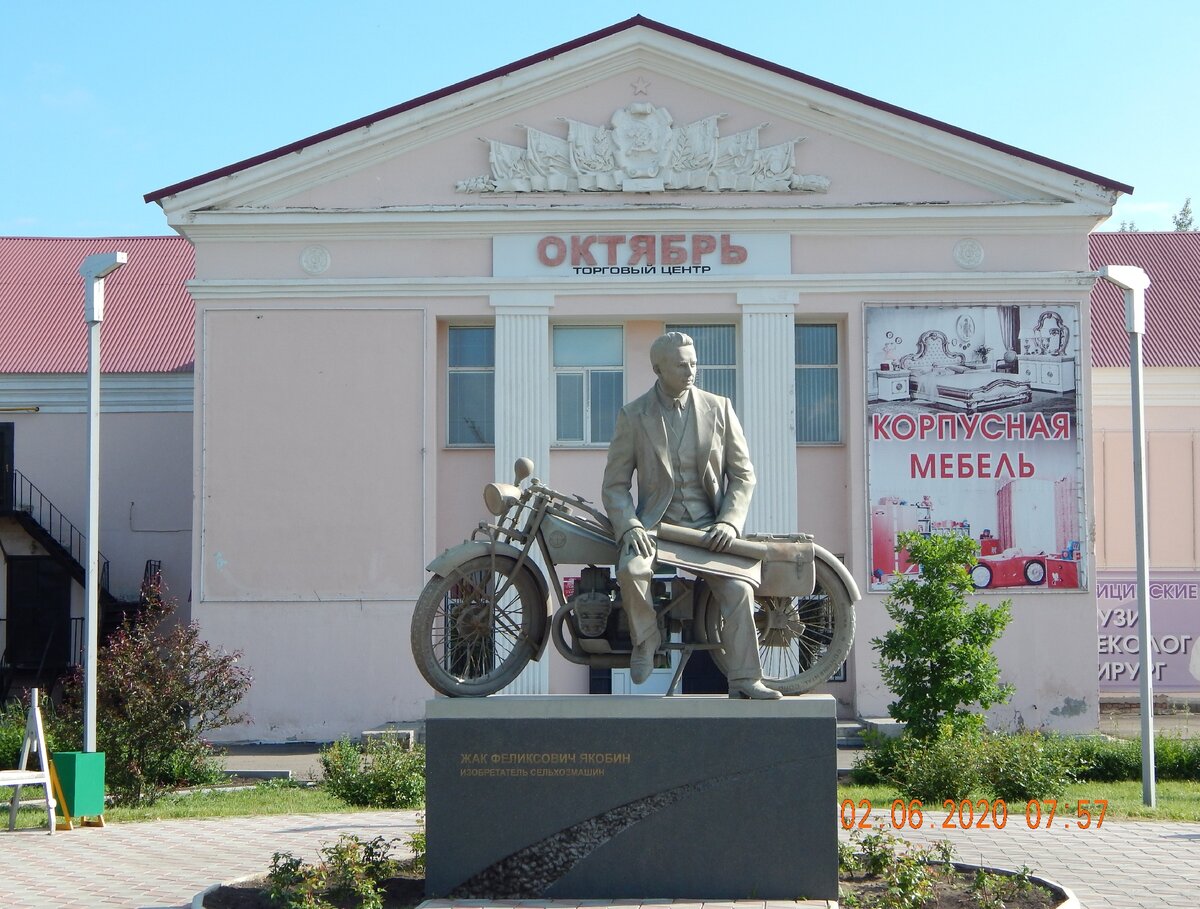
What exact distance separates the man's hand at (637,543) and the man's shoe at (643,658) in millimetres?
561

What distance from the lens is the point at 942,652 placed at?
1648cm

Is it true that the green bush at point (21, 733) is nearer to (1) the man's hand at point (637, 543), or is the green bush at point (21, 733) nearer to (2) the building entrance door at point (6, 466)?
(2) the building entrance door at point (6, 466)

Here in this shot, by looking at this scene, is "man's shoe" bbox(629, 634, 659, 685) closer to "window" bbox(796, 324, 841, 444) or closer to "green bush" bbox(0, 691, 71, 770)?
"green bush" bbox(0, 691, 71, 770)

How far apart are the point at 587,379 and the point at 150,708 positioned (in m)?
9.60

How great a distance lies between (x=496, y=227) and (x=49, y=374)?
33.3 feet

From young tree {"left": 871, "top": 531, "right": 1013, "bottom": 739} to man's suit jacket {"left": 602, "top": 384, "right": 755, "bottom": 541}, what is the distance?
6931 millimetres

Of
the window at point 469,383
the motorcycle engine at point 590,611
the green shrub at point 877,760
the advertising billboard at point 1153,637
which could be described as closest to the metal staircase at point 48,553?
the window at point 469,383

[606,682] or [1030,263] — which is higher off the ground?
[1030,263]

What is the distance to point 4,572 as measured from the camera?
91.2ft

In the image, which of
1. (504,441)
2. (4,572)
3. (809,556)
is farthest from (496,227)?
(809,556)

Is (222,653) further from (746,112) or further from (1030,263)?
(1030,263)

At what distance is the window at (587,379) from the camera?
78.0 ft

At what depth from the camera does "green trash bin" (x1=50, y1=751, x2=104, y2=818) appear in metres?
13.7

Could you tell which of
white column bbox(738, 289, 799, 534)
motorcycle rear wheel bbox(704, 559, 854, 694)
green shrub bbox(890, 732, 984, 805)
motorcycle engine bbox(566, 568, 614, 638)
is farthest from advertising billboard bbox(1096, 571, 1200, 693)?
motorcycle engine bbox(566, 568, 614, 638)
